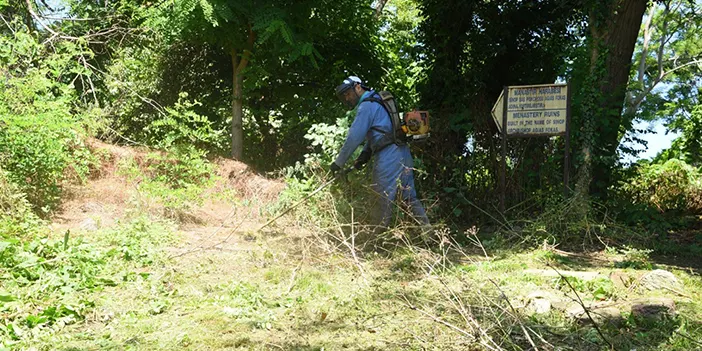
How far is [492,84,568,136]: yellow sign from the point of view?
26.8 ft

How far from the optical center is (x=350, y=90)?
7.55m

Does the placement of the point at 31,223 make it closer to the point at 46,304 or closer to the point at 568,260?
the point at 46,304

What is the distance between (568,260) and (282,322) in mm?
3707

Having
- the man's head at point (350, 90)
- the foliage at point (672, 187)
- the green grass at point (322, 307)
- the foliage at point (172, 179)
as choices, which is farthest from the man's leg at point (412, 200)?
the foliage at point (672, 187)

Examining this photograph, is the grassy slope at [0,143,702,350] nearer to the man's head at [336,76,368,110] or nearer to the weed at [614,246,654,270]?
the weed at [614,246,654,270]

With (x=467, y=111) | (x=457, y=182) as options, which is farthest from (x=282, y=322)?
(x=467, y=111)

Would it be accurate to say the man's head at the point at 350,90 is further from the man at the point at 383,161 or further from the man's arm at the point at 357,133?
the man's arm at the point at 357,133

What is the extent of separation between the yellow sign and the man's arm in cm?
230

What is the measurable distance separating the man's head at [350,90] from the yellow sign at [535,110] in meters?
2.13

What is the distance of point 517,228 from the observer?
8.12m

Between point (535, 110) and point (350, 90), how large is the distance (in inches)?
102

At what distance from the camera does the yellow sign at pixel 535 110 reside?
817cm

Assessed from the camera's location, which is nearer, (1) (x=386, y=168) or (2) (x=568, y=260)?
(2) (x=568, y=260)

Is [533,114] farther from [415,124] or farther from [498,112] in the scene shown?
[415,124]
